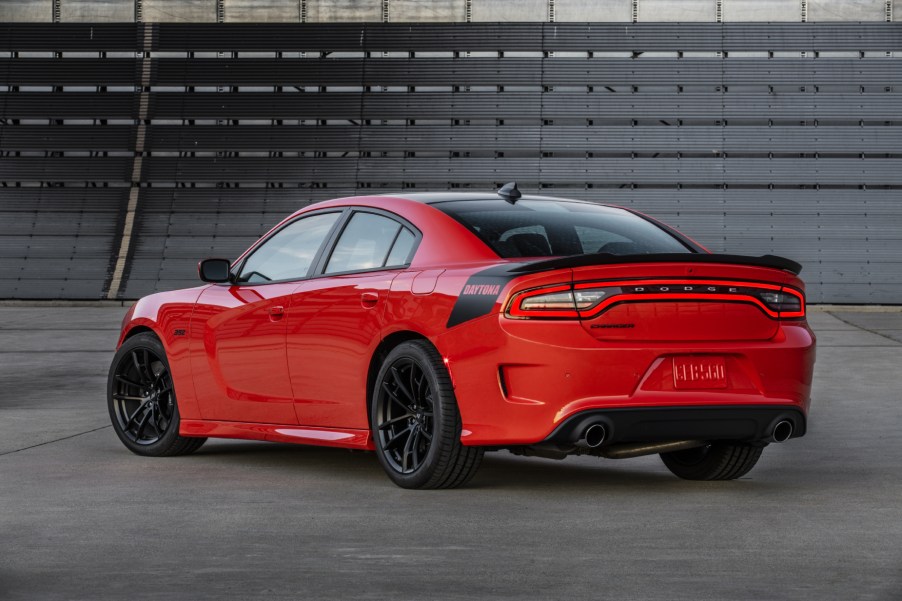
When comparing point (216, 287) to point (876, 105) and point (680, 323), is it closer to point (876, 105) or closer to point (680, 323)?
point (680, 323)

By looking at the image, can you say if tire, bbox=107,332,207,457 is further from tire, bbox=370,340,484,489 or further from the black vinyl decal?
the black vinyl decal

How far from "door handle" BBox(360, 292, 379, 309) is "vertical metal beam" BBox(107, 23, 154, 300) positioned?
2457cm

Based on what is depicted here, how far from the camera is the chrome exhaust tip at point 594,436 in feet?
19.9

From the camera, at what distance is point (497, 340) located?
6152 millimetres

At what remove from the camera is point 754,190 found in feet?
106

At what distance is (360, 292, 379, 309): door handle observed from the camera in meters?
6.84

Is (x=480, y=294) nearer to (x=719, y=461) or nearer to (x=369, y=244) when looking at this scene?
(x=369, y=244)

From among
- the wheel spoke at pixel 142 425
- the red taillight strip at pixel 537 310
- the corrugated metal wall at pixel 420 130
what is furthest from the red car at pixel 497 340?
the corrugated metal wall at pixel 420 130

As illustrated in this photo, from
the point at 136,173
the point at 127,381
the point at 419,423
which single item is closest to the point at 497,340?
the point at 419,423

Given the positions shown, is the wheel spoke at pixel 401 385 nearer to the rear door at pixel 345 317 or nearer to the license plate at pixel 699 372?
the rear door at pixel 345 317

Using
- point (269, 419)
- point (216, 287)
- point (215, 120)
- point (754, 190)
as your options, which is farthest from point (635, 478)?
point (215, 120)

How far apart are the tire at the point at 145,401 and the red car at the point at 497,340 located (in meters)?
0.37

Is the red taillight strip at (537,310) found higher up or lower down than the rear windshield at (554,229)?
lower down

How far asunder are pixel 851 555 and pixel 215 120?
1220 inches
